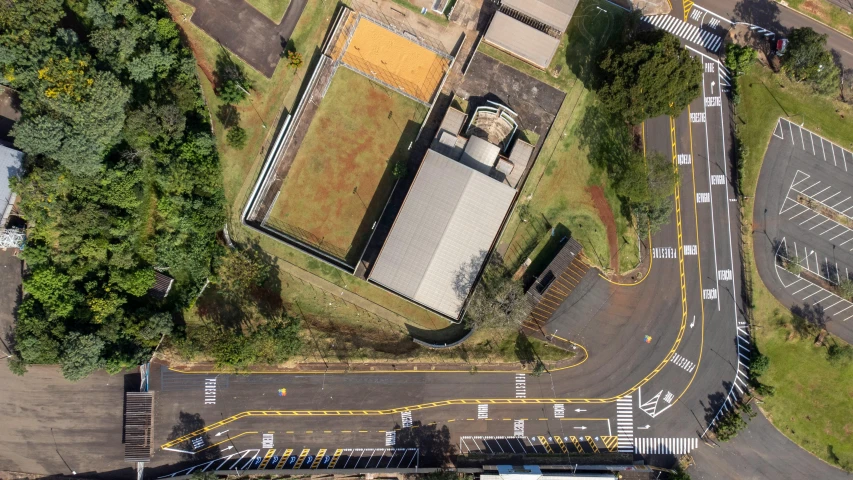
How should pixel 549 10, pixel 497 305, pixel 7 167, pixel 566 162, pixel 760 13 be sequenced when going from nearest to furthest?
pixel 7 167 < pixel 497 305 < pixel 549 10 < pixel 566 162 < pixel 760 13

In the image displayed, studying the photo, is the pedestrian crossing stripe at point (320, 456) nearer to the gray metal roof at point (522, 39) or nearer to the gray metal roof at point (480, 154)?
the gray metal roof at point (480, 154)

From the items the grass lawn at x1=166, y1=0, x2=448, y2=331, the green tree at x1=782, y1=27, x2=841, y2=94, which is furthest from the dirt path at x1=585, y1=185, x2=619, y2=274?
the green tree at x1=782, y1=27, x2=841, y2=94

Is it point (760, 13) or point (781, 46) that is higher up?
point (760, 13)

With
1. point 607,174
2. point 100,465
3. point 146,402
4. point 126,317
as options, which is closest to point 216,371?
point 146,402

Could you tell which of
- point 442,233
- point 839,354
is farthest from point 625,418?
point 442,233

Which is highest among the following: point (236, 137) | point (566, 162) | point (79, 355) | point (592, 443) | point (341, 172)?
point (566, 162)

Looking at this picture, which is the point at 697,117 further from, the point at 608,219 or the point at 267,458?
the point at 267,458
